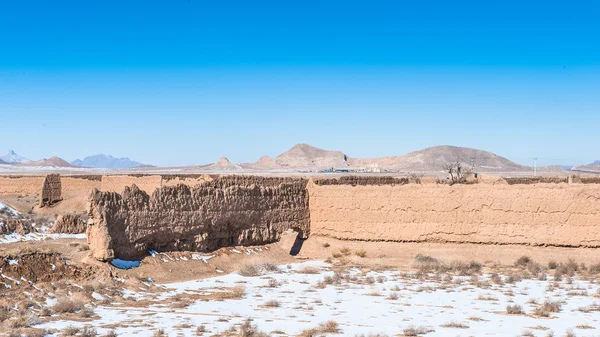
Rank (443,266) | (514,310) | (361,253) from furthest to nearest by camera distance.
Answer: (361,253), (443,266), (514,310)

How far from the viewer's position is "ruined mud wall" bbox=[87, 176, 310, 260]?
57.7 feet

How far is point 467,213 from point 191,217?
886cm

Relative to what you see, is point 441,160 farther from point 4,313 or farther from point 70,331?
point 70,331

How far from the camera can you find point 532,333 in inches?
484

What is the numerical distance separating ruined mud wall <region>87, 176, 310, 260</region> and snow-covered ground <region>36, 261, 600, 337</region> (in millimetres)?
1736

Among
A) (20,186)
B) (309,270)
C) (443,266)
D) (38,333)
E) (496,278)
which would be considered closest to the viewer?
(38,333)

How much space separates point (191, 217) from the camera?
2027 cm

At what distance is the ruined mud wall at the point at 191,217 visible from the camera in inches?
692

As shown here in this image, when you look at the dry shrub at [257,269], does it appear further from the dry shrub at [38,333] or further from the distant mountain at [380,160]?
the distant mountain at [380,160]

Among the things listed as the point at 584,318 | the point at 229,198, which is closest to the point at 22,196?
the point at 229,198

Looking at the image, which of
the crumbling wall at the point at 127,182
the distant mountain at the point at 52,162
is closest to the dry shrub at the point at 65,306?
the crumbling wall at the point at 127,182

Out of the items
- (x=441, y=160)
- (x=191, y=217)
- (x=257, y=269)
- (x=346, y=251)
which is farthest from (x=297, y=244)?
(x=441, y=160)

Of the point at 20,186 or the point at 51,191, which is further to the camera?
the point at 20,186

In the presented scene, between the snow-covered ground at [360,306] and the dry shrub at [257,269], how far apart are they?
0.24m
